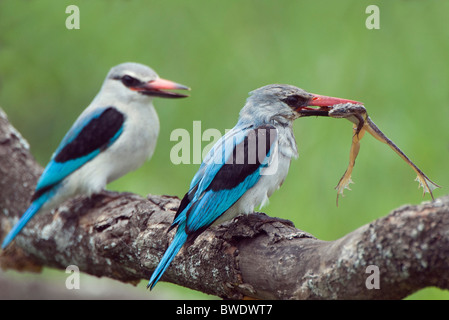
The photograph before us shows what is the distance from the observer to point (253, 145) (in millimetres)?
2797

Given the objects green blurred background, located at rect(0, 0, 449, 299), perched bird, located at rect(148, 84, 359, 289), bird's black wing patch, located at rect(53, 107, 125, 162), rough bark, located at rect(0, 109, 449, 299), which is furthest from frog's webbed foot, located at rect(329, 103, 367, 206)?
bird's black wing patch, located at rect(53, 107, 125, 162)

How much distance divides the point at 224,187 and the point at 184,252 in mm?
335

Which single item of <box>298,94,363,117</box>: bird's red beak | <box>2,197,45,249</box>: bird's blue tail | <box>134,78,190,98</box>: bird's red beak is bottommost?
<box>2,197,45,249</box>: bird's blue tail

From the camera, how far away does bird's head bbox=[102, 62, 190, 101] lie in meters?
4.20

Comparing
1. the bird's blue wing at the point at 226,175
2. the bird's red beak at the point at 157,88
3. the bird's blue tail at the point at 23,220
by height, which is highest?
the bird's red beak at the point at 157,88

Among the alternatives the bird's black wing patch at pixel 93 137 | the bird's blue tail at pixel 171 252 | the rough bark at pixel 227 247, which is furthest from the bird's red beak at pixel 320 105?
the bird's black wing patch at pixel 93 137

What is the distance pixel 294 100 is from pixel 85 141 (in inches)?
62.3

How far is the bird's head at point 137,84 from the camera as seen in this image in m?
4.20

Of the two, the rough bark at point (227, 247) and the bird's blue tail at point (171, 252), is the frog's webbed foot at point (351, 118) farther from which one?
the bird's blue tail at point (171, 252)

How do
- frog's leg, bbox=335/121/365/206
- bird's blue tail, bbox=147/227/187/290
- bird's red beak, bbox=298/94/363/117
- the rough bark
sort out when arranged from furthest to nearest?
1. bird's red beak, bbox=298/94/363/117
2. frog's leg, bbox=335/121/365/206
3. bird's blue tail, bbox=147/227/187/290
4. the rough bark

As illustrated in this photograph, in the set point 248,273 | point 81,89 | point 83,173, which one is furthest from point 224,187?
point 81,89

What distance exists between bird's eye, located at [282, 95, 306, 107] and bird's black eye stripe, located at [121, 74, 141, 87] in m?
1.53

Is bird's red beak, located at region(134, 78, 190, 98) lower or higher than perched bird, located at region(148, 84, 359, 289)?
higher

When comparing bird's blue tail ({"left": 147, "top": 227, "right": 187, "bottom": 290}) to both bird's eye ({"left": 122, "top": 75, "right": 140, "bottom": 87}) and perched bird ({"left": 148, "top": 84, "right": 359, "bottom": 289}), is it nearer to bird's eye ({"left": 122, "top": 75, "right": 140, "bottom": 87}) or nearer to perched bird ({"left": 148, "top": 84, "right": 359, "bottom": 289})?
perched bird ({"left": 148, "top": 84, "right": 359, "bottom": 289})
